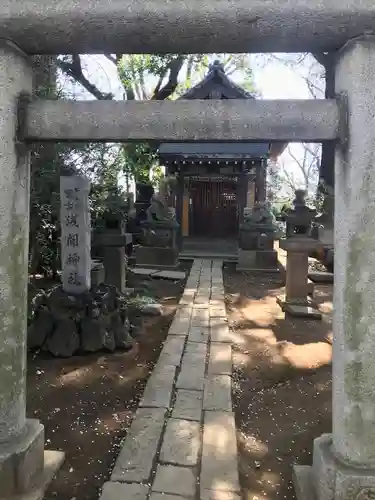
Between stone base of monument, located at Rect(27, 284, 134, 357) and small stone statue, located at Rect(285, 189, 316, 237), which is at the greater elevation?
small stone statue, located at Rect(285, 189, 316, 237)

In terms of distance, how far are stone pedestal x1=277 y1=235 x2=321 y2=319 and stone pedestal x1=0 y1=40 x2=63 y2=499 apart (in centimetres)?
535

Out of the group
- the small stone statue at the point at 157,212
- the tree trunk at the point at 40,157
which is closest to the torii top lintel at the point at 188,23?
the tree trunk at the point at 40,157

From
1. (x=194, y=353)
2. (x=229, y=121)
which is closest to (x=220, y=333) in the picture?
(x=194, y=353)

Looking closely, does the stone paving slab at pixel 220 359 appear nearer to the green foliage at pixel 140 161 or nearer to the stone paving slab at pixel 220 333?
the stone paving slab at pixel 220 333

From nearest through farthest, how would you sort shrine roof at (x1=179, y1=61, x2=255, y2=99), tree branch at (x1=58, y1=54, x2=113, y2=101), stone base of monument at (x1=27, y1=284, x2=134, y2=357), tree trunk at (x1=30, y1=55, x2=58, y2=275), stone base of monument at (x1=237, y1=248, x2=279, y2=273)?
1. stone base of monument at (x1=27, y1=284, x2=134, y2=357)
2. tree trunk at (x1=30, y1=55, x2=58, y2=275)
3. stone base of monument at (x1=237, y1=248, x2=279, y2=273)
4. tree branch at (x1=58, y1=54, x2=113, y2=101)
5. shrine roof at (x1=179, y1=61, x2=255, y2=99)

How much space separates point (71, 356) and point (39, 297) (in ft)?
3.15

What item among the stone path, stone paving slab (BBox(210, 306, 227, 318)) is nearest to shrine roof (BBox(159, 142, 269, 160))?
stone paving slab (BBox(210, 306, 227, 318))

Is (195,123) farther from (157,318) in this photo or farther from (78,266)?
(157,318)

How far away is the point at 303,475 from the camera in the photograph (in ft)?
8.21

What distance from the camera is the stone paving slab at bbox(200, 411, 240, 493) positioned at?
8.16 ft

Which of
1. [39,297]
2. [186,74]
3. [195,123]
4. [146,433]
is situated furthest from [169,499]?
[186,74]

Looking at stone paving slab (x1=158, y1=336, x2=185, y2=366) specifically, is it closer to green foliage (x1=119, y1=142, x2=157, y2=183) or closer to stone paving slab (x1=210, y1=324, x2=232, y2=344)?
stone paving slab (x1=210, y1=324, x2=232, y2=344)

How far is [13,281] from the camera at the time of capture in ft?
7.23

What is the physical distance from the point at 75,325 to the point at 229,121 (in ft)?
11.7
